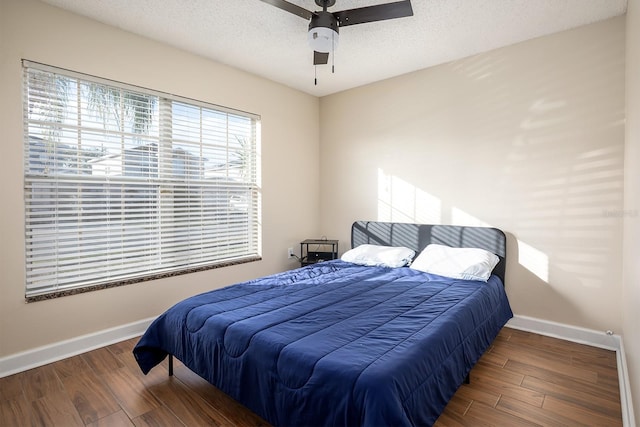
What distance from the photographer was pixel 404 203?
12.2 ft

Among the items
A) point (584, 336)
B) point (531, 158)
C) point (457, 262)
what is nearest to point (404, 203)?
point (457, 262)

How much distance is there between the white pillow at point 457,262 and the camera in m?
2.77

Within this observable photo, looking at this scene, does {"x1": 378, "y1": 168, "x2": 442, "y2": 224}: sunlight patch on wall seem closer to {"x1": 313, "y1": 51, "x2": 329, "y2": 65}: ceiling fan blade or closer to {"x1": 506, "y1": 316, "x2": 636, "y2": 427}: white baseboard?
{"x1": 506, "y1": 316, "x2": 636, "y2": 427}: white baseboard

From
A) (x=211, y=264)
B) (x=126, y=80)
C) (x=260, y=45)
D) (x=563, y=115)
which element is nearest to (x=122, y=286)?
(x=211, y=264)

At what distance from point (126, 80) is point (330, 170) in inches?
98.4

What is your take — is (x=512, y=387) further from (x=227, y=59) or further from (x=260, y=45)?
(x=227, y=59)

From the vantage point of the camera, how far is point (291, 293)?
2412mm

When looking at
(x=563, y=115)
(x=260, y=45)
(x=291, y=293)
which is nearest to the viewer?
(x=291, y=293)

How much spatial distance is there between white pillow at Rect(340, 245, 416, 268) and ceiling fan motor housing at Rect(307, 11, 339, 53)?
2.03m

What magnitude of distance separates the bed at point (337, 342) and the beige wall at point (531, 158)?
55 centimetres

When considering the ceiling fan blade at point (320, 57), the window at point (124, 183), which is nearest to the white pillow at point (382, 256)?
the window at point (124, 183)

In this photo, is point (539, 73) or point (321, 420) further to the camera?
point (539, 73)

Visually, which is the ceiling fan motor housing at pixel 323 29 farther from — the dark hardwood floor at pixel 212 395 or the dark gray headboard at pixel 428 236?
the dark hardwood floor at pixel 212 395

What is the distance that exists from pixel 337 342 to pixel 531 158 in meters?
2.49
